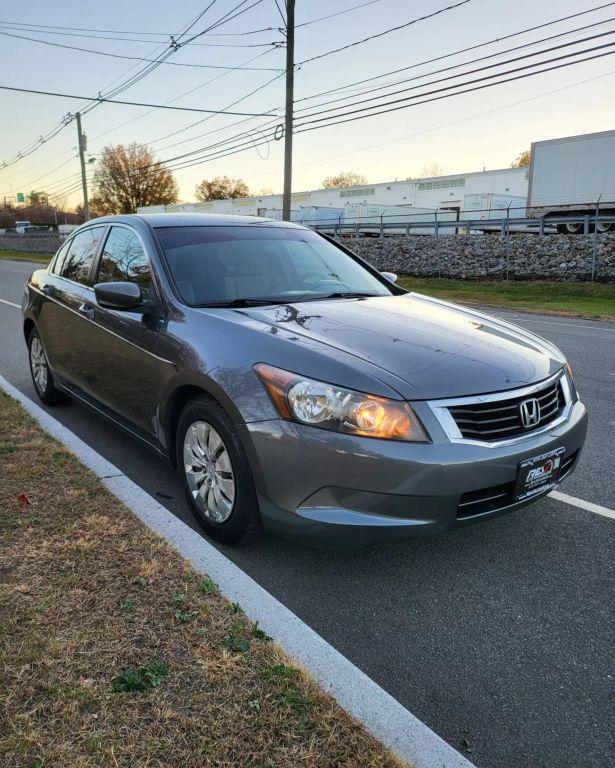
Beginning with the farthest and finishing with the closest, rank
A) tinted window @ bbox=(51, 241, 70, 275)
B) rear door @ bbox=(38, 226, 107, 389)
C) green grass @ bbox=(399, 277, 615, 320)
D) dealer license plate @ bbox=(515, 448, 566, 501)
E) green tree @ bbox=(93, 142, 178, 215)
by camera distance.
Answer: green tree @ bbox=(93, 142, 178, 215) → green grass @ bbox=(399, 277, 615, 320) → tinted window @ bbox=(51, 241, 70, 275) → rear door @ bbox=(38, 226, 107, 389) → dealer license plate @ bbox=(515, 448, 566, 501)

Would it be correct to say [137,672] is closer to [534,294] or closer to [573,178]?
[534,294]

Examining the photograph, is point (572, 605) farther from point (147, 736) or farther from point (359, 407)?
point (147, 736)

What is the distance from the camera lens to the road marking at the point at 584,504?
351 cm

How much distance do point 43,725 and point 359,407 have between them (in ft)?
4.99

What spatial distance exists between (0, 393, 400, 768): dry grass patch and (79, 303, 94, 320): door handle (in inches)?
67.2

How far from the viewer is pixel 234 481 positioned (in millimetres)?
2848

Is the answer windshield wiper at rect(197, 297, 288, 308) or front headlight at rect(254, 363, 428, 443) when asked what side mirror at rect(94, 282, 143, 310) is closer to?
windshield wiper at rect(197, 297, 288, 308)

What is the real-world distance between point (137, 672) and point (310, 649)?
25.1 inches

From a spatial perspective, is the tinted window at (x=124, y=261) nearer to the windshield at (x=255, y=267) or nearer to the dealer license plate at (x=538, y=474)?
the windshield at (x=255, y=267)

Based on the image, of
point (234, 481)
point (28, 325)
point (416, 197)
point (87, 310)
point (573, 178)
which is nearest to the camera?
point (234, 481)

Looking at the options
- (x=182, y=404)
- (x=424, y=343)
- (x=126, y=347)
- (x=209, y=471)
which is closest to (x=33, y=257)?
(x=126, y=347)

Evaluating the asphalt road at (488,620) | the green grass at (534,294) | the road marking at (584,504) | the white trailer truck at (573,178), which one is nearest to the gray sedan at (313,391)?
the asphalt road at (488,620)

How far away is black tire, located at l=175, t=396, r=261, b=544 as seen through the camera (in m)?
2.79

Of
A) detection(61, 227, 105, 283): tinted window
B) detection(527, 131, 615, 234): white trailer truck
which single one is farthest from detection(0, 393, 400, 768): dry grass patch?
detection(527, 131, 615, 234): white trailer truck
